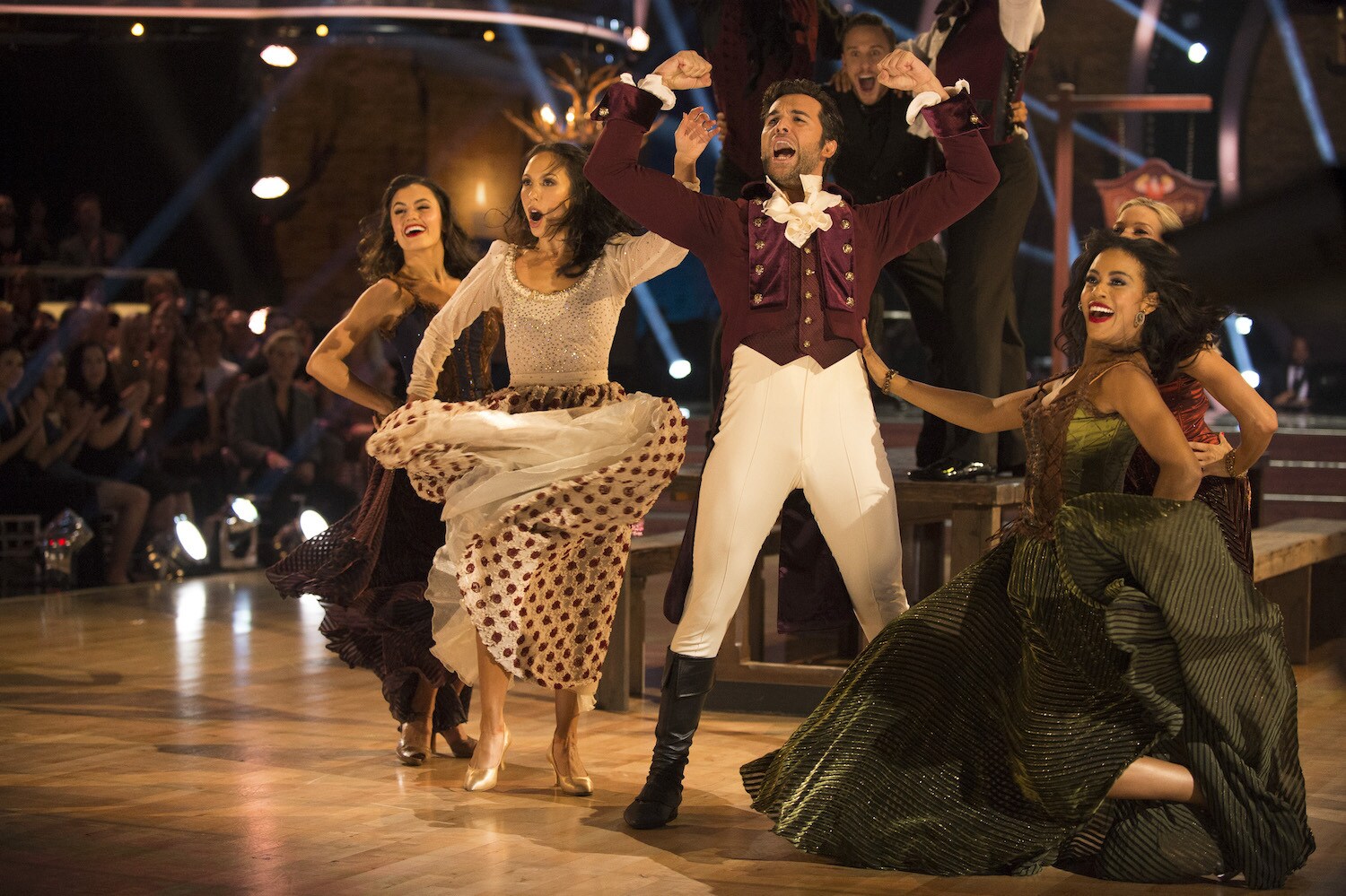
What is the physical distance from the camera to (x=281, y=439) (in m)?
8.00

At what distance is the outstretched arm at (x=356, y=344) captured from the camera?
4129 millimetres

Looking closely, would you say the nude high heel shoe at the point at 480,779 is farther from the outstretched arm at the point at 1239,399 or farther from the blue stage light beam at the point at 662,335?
the blue stage light beam at the point at 662,335

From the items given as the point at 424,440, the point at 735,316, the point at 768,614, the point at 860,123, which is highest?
the point at 860,123

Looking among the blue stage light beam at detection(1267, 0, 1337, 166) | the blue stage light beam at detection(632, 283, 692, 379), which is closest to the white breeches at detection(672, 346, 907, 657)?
the blue stage light beam at detection(632, 283, 692, 379)

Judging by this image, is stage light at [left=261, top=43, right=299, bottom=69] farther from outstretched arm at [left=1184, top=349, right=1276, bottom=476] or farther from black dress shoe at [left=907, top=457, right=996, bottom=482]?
outstretched arm at [left=1184, top=349, right=1276, bottom=476]

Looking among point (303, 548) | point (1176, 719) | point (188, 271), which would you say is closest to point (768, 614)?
point (303, 548)

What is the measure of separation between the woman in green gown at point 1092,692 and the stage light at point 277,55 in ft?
33.0

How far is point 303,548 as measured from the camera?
13.7 feet

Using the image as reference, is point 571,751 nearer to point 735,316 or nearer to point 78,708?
point 735,316

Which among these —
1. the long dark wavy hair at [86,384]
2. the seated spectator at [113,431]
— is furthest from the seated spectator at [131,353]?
the long dark wavy hair at [86,384]

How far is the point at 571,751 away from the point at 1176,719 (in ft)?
4.88

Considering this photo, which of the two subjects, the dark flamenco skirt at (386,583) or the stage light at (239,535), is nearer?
the dark flamenco skirt at (386,583)

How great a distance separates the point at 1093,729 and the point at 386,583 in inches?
79.0

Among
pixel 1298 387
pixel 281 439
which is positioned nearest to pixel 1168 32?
pixel 1298 387
